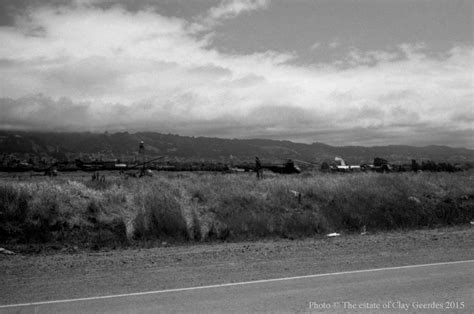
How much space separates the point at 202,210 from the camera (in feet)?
58.7

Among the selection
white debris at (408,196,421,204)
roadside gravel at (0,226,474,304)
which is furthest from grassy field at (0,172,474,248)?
roadside gravel at (0,226,474,304)

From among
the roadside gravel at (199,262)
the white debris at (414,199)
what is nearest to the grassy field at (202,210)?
the white debris at (414,199)

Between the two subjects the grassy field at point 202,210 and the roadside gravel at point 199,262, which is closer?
the roadside gravel at point 199,262

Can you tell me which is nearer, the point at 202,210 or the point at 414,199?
the point at 202,210

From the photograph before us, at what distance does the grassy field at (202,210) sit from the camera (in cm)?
1447

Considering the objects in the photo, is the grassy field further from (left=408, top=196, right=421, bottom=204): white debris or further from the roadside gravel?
the roadside gravel

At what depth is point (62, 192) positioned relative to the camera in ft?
53.7

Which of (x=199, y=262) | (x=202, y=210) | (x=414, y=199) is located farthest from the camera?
(x=414, y=199)

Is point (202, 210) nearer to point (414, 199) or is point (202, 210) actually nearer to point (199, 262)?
A: point (199, 262)

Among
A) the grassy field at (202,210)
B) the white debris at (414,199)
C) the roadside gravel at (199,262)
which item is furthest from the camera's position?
the white debris at (414,199)

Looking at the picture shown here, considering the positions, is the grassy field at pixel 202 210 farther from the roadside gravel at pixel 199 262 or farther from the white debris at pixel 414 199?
the roadside gravel at pixel 199 262

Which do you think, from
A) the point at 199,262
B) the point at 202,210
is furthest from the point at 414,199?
the point at 199,262

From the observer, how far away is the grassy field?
14.5 metres

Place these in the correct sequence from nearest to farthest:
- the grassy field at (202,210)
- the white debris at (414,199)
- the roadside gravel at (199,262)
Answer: the roadside gravel at (199,262) → the grassy field at (202,210) → the white debris at (414,199)
